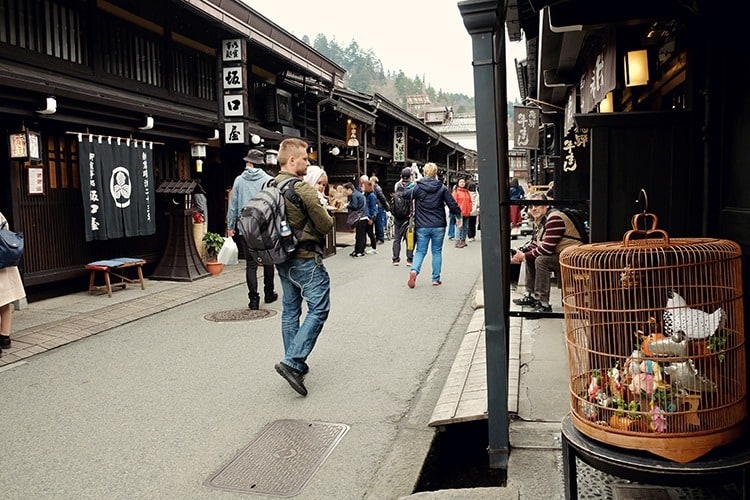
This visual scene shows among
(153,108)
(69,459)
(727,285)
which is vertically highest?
(153,108)

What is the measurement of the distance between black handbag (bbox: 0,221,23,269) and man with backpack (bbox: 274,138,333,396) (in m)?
3.28

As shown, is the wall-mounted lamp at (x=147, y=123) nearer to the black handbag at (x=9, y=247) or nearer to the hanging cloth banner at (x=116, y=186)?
the hanging cloth banner at (x=116, y=186)

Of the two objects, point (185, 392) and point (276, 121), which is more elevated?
point (276, 121)

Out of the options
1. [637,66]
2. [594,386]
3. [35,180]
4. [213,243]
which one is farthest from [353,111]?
[594,386]

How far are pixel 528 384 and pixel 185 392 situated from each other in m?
3.13

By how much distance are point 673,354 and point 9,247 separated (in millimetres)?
6665

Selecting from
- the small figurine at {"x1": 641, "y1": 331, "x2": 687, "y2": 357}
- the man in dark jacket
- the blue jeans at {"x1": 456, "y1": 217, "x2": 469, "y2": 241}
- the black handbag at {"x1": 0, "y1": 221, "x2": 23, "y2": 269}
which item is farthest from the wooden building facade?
the small figurine at {"x1": 641, "y1": 331, "x2": 687, "y2": 357}

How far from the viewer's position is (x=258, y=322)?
861 cm

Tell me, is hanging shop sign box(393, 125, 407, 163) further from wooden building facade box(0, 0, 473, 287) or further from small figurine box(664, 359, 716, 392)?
small figurine box(664, 359, 716, 392)

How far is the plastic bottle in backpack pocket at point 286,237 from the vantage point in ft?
17.9

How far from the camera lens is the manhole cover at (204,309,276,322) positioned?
8.86 m

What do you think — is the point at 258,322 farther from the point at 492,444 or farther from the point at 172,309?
the point at 492,444

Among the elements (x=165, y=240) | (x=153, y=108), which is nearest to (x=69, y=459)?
(x=153, y=108)

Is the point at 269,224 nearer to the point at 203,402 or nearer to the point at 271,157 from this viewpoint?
the point at 203,402
